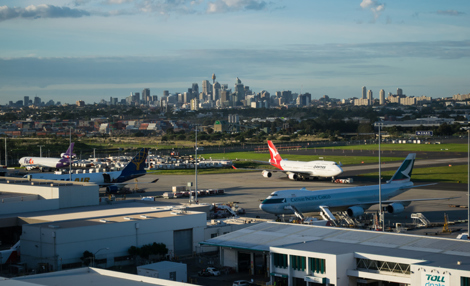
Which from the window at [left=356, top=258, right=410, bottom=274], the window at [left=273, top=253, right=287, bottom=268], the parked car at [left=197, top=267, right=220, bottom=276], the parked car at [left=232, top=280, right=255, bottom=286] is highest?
the window at [left=356, top=258, right=410, bottom=274]

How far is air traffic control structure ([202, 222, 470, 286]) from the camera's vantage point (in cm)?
3206

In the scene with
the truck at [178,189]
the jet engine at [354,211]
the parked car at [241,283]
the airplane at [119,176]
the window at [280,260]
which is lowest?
the parked car at [241,283]

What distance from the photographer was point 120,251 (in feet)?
151

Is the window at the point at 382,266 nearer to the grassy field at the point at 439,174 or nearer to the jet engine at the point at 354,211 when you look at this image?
the jet engine at the point at 354,211

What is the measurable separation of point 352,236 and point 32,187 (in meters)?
34.4

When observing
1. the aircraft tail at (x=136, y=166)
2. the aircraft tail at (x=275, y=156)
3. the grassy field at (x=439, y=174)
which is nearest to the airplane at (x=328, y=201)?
the aircraft tail at (x=136, y=166)

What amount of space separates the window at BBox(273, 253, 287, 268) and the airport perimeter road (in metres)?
25.5

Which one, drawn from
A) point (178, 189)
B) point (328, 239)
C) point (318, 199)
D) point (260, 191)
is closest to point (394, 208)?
point (318, 199)

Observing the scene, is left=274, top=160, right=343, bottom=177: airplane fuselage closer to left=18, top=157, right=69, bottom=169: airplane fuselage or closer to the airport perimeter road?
the airport perimeter road

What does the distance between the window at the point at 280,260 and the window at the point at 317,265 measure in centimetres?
220

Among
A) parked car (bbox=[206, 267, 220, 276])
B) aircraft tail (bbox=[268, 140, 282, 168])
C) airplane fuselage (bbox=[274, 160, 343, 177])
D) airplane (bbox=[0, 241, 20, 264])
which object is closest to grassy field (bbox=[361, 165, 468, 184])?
airplane fuselage (bbox=[274, 160, 343, 177])

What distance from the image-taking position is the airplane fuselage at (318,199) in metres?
59.6

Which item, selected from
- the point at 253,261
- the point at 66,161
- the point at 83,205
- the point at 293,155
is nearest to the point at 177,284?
the point at 253,261

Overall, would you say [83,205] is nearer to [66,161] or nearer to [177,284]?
[177,284]
